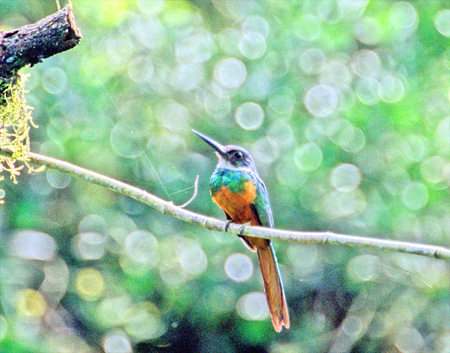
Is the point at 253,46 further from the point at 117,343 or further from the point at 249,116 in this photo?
the point at 117,343

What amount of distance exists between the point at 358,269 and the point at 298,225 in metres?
0.55

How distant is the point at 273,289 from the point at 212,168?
180 cm

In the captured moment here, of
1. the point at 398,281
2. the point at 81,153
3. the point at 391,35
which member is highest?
the point at 391,35

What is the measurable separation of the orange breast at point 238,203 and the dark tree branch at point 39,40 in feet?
4.55

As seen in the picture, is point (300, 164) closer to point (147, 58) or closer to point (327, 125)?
point (327, 125)

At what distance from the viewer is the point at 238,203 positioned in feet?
9.21

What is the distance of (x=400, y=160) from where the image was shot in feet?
14.1

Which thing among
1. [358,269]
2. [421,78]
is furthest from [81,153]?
[421,78]

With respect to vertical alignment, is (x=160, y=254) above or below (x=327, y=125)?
below

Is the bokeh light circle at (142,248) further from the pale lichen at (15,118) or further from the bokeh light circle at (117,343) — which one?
the pale lichen at (15,118)

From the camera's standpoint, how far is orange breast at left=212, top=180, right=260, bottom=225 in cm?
280

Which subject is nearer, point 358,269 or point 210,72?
point 358,269

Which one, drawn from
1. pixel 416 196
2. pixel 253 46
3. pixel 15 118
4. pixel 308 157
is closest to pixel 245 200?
pixel 15 118

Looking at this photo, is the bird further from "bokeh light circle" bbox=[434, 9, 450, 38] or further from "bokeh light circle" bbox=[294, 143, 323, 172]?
"bokeh light circle" bbox=[434, 9, 450, 38]
